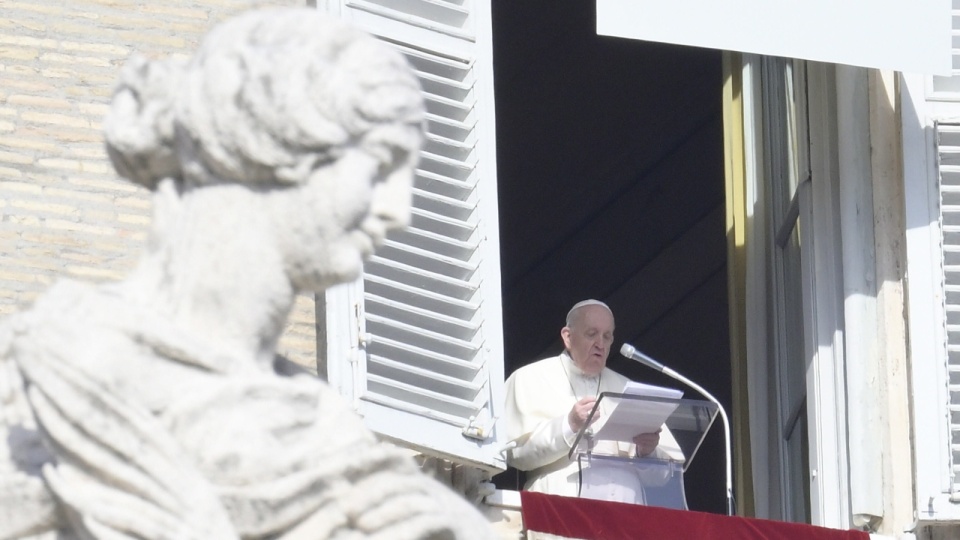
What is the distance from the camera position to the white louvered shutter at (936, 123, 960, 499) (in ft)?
28.8

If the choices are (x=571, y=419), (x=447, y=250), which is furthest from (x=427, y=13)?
(x=571, y=419)

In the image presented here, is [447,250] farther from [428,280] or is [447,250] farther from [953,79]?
[953,79]

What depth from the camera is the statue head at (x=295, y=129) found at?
2.67 metres

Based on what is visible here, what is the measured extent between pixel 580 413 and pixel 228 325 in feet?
17.8

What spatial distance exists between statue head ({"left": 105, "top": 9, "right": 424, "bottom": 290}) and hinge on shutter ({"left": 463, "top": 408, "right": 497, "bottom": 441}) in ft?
17.6

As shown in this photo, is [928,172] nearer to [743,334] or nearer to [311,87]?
[743,334]

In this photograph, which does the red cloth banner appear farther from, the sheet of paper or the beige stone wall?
the beige stone wall

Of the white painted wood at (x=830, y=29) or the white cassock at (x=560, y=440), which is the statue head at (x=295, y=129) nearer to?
the white cassock at (x=560, y=440)

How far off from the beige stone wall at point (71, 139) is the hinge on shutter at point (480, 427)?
1.87ft

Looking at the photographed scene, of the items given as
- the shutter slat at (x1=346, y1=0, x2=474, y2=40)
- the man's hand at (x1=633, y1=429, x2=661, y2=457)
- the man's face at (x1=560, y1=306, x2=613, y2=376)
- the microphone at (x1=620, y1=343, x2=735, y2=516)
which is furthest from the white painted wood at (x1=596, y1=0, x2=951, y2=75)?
the man's hand at (x1=633, y1=429, x2=661, y2=457)

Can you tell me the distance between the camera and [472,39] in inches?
332

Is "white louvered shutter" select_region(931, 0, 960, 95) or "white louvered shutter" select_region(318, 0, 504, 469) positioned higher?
"white louvered shutter" select_region(931, 0, 960, 95)

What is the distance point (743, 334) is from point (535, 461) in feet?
8.00

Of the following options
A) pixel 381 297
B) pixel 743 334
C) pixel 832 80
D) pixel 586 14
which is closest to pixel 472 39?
pixel 381 297
